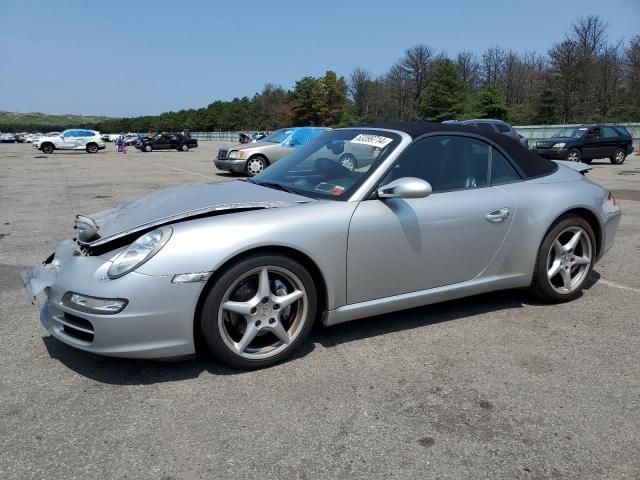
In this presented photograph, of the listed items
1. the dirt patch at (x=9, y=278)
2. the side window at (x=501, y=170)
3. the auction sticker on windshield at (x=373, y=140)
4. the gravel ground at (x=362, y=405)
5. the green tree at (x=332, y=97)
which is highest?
the green tree at (x=332, y=97)

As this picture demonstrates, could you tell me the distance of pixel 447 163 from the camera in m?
3.74

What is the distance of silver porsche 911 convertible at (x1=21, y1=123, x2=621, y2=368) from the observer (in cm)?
276

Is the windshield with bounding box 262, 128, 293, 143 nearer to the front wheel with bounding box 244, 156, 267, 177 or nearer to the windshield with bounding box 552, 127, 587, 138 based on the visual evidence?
the front wheel with bounding box 244, 156, 267, 177

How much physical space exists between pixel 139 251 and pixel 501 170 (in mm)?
2675

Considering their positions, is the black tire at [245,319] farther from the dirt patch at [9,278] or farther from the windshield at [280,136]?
the windshield at [280,136]

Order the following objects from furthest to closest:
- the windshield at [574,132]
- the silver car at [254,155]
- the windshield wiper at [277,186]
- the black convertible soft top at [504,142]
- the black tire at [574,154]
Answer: the windshield at [574,132]
the black tire at [574,154]
the silver car at [254,155]
the black convertible soft top at [504,142]
the windshield wiper at [277,186]

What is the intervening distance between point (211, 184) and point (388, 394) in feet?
6.97

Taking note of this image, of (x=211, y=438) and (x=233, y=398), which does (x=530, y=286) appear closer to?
(x=233, y=398)

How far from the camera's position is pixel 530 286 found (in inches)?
159

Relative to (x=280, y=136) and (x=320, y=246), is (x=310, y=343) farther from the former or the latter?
(x=280, y=136)

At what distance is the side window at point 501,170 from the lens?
3912mm

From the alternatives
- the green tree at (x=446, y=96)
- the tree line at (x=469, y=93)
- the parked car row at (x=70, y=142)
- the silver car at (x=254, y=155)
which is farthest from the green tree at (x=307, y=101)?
the silver car at (x=254, y=155)

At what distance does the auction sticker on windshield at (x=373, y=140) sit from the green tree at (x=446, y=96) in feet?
198

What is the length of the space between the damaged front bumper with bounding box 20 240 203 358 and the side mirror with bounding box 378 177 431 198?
1.31 meters
